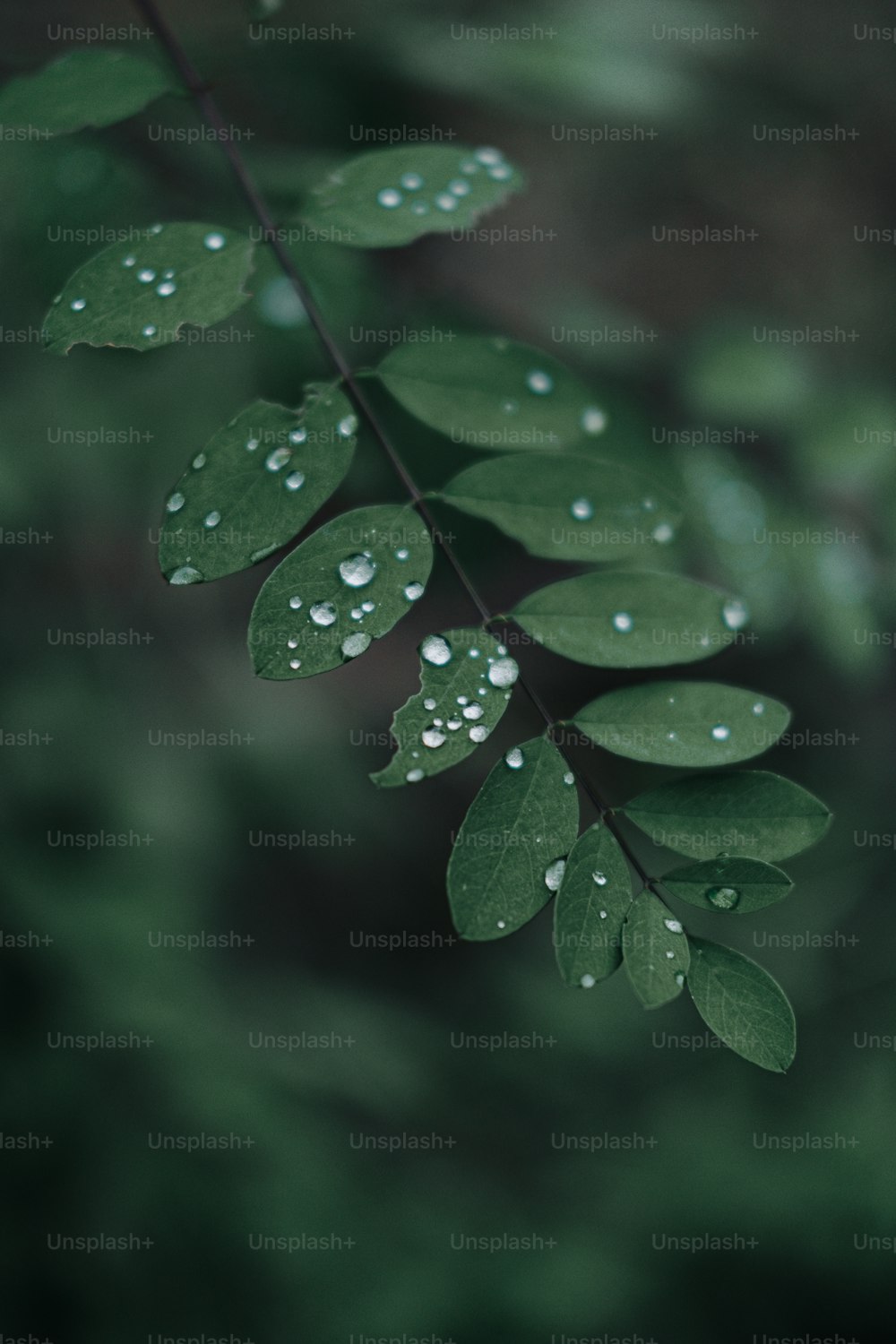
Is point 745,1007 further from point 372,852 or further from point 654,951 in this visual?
point 372,852

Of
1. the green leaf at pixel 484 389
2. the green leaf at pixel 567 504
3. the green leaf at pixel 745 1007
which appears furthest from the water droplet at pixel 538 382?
the green leaf at pixel 745 1007

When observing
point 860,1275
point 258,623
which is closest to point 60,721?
point 258,623

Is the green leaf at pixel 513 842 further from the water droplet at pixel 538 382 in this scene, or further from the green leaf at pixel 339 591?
the water droplet at pixel 538 382

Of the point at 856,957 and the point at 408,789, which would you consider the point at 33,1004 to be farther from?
the point at 856,957

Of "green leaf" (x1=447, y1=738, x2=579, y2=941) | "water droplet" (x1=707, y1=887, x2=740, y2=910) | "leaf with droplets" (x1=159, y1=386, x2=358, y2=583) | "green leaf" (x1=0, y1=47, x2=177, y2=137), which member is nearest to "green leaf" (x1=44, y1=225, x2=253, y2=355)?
"leaf with droplets" (x1=159, y1=386, x2=358, y2=583)

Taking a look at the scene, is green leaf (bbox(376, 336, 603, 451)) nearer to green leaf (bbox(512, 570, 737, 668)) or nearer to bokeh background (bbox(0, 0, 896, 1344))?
green leaf (bbox(512, 570, 737, 668))
